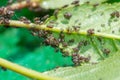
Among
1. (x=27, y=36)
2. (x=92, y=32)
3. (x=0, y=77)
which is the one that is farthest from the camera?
(x=27, y=36)

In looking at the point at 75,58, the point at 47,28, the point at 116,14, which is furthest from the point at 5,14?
the point at 116,14

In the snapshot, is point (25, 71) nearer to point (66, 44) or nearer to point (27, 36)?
point (66, 44)

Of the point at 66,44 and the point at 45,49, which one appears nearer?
the point at 66,44

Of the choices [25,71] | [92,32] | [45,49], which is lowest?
[25,71]

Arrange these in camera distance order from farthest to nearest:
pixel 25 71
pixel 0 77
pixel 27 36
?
pixel 27 36 < pixel 0 77 < pixel 25 71

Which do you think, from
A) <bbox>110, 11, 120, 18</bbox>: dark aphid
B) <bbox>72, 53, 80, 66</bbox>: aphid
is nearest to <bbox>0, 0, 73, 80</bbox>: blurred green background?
<bbox>72, 53, 80, 66</bbox>: aphid

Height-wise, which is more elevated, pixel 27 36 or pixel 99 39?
pixel 27 36

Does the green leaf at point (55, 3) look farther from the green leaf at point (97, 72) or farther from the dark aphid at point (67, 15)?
the green leaf at point (97, 72)

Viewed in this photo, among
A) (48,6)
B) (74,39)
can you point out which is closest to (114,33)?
(74,39)
